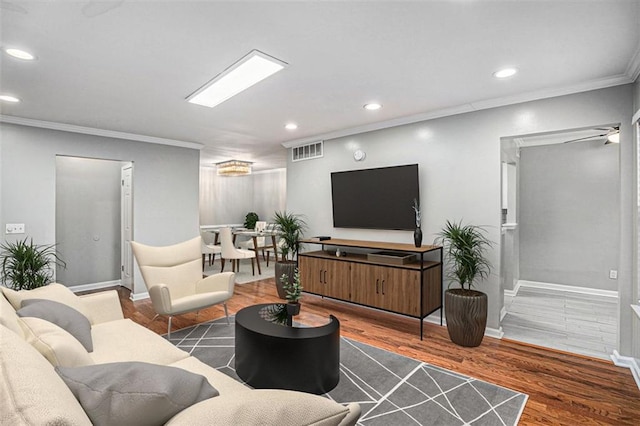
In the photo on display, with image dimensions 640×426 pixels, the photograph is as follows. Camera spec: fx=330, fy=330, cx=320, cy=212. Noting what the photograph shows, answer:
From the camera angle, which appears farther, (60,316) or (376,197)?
(376,197)

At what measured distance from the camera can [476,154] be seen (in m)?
3.72

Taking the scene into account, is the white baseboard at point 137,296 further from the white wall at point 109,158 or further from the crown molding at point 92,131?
the crown molding at point 92,131

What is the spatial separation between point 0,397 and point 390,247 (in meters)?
3.57

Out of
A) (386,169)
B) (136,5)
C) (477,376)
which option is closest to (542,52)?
(386,169)

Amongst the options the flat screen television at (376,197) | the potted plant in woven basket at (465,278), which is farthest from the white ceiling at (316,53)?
the potted plant in woven basket at (465,278)

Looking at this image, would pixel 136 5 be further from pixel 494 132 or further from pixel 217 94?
pixel 494 132

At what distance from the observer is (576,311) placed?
14.5ft

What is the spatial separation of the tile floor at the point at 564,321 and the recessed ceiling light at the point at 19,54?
198 inches

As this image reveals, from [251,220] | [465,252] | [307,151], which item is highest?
[307,151]

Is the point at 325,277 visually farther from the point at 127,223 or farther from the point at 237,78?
the point at 127,223

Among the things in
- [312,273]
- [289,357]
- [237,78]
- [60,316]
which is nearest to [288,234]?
[312,273]

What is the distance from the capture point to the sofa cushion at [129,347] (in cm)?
206

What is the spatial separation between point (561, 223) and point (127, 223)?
727 cm

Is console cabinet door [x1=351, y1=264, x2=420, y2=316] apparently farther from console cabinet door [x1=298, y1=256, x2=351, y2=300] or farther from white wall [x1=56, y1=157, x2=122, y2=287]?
white wall [x1=56, y1=157, x2=122, y2=287]
